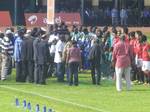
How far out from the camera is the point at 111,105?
21.0 m

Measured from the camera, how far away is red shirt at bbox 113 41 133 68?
24.2 m

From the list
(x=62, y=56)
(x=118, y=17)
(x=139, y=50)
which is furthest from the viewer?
(x=118, y=17)

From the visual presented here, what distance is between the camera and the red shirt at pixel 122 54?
24250 millimetres

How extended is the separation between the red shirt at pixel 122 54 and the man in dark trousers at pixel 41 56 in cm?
303

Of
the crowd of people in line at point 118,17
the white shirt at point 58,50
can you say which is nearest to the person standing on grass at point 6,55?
the white shirt at point 58,50

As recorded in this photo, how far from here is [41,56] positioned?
1029 inches

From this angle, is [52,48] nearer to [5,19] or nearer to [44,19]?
[44,19]

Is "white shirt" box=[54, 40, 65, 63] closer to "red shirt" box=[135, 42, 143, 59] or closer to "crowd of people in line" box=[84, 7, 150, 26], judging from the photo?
"red shirt" box=[135, 42, 143, 59]

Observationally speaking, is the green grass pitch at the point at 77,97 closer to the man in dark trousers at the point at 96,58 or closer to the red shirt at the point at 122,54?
the man in dark trousers at the point at 96,58

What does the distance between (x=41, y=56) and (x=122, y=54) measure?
3.36 metres

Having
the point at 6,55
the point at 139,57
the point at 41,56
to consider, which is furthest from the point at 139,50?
the point at 6,55

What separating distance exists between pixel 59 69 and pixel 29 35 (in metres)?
1.75

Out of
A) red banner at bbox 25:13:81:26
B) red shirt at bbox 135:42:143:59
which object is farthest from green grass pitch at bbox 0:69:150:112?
red banner at bbox 25:13:81:26

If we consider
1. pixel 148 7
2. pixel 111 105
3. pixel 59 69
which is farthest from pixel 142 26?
pixel 111 105
